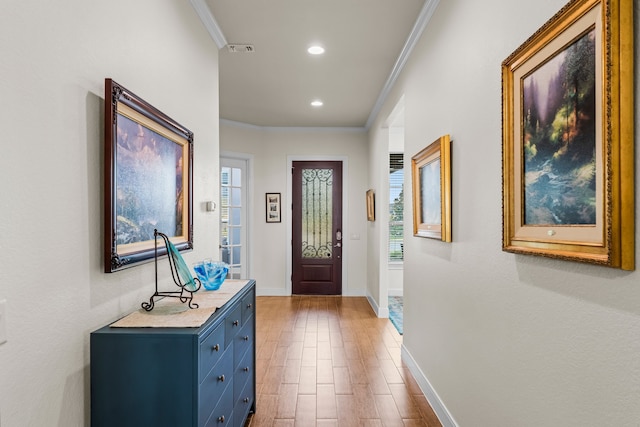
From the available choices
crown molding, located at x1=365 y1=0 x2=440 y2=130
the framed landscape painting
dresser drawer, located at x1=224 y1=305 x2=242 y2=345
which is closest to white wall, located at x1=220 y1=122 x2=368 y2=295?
crown molding, located at x1=365 y1=0 x2=440 y2=130

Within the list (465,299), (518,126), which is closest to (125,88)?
(518,126)

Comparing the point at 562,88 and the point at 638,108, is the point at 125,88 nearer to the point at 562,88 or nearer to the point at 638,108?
the point at 562,88

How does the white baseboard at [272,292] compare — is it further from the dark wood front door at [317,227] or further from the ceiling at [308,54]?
the ceiling at [308,54]

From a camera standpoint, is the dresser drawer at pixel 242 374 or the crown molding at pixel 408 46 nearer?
the dresser drawer at pixel 242 374

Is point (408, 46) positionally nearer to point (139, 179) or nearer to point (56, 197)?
point (139, 179)

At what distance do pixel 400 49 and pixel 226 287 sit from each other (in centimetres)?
253

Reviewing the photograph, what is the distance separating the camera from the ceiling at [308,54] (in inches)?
109

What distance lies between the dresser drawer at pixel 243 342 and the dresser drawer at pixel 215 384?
0.10 meters

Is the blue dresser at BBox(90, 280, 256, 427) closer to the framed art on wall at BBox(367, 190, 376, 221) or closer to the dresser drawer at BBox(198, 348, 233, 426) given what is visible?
the dresser drawer at BBox(198, 348, 233, 426)

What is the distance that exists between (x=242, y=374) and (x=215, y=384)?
0.60 metres

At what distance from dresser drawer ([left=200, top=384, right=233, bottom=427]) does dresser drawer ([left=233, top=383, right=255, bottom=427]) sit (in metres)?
0.11

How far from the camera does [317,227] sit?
649cm

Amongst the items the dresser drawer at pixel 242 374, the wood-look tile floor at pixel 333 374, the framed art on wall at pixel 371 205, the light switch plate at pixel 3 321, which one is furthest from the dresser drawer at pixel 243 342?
the framed art on wall at pixel 371 205

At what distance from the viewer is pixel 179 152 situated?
2.31 m
